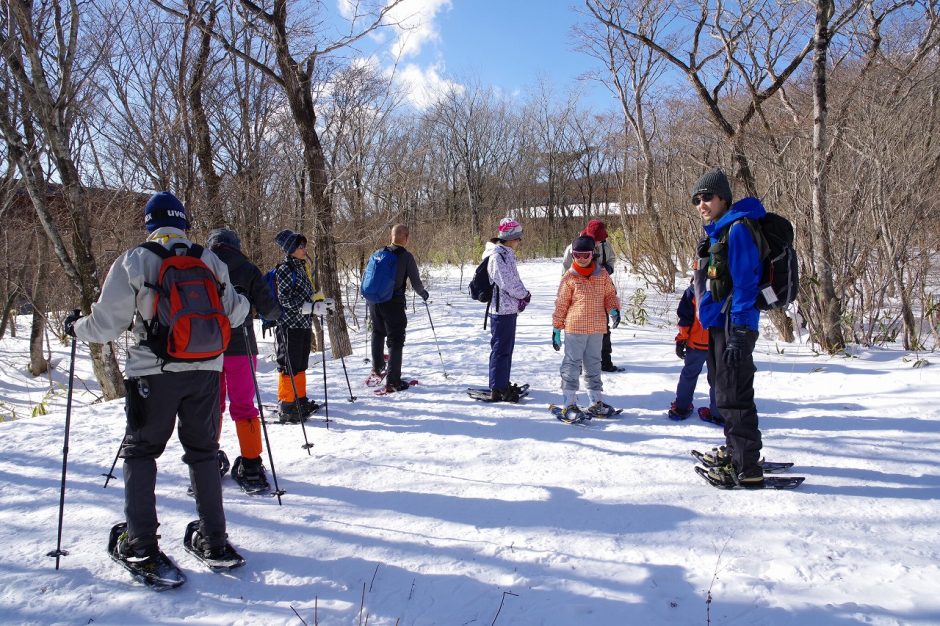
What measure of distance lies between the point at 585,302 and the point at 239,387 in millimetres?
2845

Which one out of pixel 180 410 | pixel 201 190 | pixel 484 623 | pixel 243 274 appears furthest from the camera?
pixel 201 190

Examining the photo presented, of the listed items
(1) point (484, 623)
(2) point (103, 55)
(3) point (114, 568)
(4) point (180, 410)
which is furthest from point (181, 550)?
(2) point (103, 55)

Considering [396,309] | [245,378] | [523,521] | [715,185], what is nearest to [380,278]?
[396,309]

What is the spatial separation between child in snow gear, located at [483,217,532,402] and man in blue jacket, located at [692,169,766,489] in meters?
1.83

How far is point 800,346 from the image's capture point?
6.73 meters

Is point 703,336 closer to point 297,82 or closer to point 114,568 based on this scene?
point 114,568

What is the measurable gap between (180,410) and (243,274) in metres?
1.36

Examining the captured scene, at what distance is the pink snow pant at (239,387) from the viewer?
352 centimetres

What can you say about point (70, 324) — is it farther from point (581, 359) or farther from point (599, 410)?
point (599, 410)

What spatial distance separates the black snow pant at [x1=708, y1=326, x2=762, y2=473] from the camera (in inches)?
121

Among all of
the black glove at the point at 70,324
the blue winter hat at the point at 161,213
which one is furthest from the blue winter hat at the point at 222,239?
the black glove at the point at 70,324

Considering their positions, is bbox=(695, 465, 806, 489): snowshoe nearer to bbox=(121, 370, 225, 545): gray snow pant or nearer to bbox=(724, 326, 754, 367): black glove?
bbox=(724, 326, 754, 367): black glove

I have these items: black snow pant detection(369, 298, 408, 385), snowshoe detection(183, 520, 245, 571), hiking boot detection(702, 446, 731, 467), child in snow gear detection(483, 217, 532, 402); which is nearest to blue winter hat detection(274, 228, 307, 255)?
black snow pant detection(369, 298, 408, 385)

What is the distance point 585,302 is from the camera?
4410 millimetres
